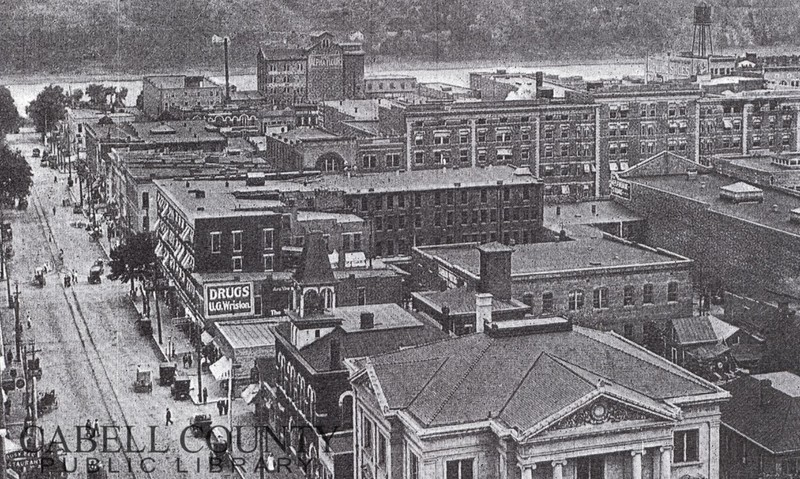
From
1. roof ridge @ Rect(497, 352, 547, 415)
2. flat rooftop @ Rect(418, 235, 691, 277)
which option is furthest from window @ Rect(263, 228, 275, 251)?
roof ridge @ Rect(497, 352, 547, 415)

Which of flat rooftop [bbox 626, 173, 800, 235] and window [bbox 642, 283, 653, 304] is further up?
flat rooftop [bbox 626, 173, 800, 235]

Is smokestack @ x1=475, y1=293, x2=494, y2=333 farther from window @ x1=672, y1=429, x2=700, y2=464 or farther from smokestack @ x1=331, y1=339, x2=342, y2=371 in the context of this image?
window @ x1=672, y1=429, x2=700, y2=464

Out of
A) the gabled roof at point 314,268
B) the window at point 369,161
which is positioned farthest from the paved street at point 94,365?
the window at point 369,161

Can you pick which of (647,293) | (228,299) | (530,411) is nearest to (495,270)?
(647,293)

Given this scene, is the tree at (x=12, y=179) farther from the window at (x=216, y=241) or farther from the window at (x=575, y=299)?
the window at (x=575, y=299)

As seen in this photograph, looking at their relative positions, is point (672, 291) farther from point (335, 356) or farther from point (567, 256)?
point (335, 356)
